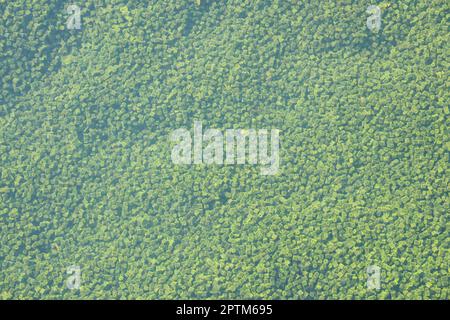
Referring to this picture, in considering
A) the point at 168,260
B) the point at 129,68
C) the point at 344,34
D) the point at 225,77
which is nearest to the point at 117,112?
the point at 129,68

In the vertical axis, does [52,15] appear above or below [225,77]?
above

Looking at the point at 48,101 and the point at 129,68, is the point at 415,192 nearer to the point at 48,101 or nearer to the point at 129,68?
the point at 129,68

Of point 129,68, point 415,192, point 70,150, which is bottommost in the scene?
point 415,192

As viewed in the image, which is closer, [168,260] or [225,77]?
[168,260]
